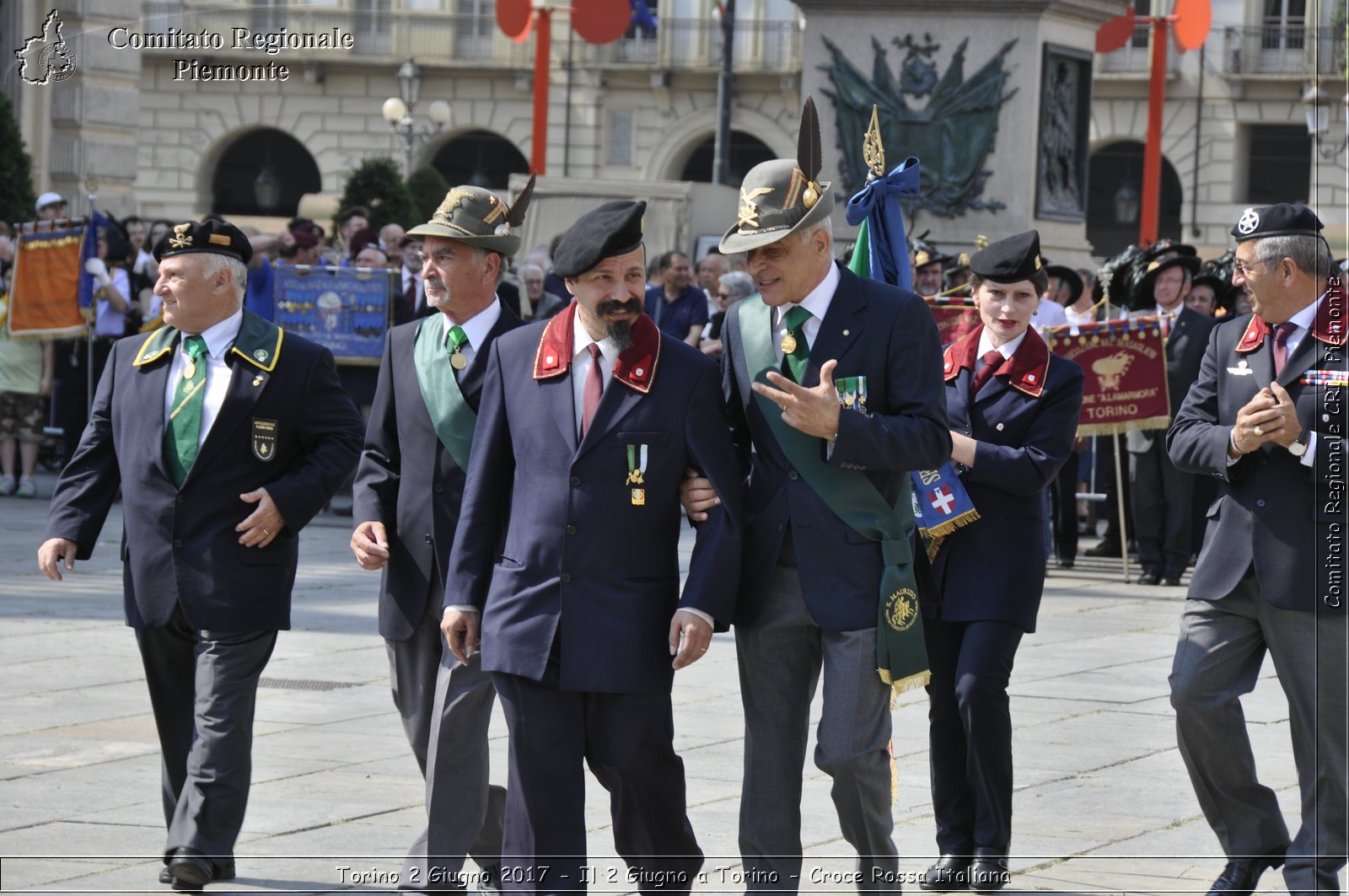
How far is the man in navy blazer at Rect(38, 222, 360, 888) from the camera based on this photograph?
6.40m

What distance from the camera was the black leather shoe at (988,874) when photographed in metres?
6.50

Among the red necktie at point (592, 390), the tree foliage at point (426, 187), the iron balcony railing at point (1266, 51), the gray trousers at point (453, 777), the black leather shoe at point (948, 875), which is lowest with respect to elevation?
the black leather shoe at point (948, 875)

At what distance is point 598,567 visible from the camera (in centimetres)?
544

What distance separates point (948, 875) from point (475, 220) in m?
2.51

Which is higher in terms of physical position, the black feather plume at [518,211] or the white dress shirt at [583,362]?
the black feather plume at [518,211]

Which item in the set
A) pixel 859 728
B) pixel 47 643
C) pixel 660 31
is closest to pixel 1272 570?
pixel 859 728

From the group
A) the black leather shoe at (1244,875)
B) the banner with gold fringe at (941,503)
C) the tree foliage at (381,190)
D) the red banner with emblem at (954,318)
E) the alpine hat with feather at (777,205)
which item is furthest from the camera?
the tree foliage at (381,190)

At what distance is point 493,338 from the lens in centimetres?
638

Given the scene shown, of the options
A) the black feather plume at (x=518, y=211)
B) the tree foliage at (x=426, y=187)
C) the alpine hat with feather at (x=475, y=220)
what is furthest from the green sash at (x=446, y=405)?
the tree foliage at (x=426, y=187)

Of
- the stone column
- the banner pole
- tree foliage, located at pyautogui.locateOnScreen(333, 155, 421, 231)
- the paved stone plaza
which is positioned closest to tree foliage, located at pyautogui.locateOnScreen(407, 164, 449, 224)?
tree foliage, located at pyautogui.locateOnScreen(333, 155, 421, 231)

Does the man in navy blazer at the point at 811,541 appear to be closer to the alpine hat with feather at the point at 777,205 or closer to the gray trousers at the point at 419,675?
the alpine hat with feather at the point at 777,205

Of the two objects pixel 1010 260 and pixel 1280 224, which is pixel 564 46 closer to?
pixel 1010 260

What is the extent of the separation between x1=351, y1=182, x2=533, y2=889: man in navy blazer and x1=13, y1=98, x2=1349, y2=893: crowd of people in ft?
0.04

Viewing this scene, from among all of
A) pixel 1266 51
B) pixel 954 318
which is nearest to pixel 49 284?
pixel 954 318
